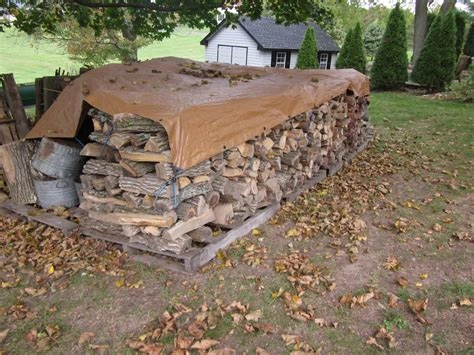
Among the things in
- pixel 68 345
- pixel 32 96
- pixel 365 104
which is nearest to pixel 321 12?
pixel 365 104

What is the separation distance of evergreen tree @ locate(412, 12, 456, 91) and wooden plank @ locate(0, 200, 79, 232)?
51.6 feet

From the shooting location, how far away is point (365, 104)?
348 inches

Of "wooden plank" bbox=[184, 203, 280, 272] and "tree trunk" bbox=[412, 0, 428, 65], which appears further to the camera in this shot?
"tree trunk" bbox=[412, 0, 428, 65]

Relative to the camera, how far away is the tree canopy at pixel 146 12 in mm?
7284

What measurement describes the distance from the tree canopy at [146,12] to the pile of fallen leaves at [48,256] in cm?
430

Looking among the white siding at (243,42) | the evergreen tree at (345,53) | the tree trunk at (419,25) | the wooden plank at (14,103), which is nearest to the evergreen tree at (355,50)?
the evergreen tree at (345,53)

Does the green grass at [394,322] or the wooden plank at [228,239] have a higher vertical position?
the wooden plank at [228,239]

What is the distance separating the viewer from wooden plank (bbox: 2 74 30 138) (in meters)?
5.59

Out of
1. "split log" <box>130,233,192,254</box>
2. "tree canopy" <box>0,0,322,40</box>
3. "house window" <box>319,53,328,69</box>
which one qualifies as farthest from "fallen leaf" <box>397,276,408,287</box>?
"house window" <box>319,53,328,69</box>

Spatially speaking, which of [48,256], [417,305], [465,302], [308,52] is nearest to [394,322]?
[417,305]

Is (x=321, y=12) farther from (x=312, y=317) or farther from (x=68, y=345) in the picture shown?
(x=68, y=345)

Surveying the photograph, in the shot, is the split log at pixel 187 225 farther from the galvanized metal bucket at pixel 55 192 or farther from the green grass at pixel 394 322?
the green grass at pixel 394 322

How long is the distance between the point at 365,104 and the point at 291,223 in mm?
4899

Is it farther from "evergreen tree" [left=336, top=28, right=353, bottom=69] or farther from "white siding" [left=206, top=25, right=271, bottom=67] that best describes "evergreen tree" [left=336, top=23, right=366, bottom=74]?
"white siding" [left=206, top=25, right=271, bottom=67]
